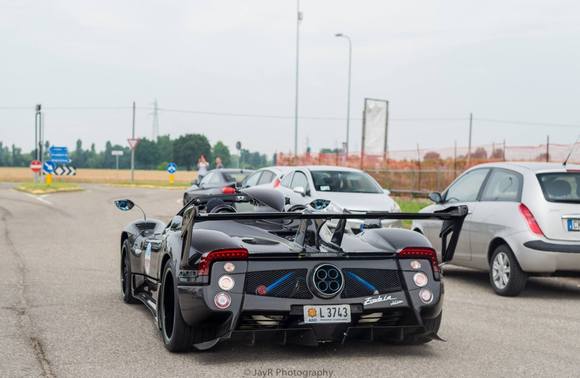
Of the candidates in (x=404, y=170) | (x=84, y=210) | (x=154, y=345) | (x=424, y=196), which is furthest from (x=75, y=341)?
(x=404, y=170)

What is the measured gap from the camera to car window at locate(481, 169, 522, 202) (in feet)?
33.7

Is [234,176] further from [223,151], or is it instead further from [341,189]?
[223,151]

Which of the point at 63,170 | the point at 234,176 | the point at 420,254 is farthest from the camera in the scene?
the point at 63,170

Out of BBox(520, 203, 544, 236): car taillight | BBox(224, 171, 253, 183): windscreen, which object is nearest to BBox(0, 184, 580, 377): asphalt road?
BBox(520, 203, 544, 236): car taillight

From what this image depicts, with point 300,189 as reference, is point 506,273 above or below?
below

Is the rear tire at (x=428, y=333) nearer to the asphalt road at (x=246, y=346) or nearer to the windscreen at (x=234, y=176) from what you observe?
the asphalt road at (x=246, y=346)

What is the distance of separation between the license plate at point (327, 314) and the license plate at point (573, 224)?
4.60 metres

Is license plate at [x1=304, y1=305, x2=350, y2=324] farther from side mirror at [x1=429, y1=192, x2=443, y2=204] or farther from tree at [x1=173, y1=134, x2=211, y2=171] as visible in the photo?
tree at [x1=173, y1=134, x2=211, y2=171]

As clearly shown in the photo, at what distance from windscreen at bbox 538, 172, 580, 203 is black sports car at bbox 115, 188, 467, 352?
3633 mm

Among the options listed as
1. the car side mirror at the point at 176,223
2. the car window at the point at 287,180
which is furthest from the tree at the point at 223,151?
the car side mirror at the point at 176,223

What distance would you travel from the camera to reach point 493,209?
10492 mm

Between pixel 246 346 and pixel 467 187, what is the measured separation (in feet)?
18.4

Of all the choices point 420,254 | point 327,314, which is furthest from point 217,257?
point 420,254

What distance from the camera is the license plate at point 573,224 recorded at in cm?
973
